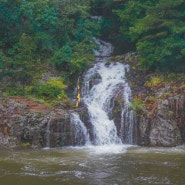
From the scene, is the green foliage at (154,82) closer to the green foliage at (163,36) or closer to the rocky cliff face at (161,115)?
the rocky cliff face at (161,115)

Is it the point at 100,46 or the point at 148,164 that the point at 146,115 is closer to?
the point at 148,164

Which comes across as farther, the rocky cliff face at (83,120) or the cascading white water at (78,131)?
the cascading white water at (78,131)

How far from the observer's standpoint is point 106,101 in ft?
67.5

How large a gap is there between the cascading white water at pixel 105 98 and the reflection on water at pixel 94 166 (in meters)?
1.67

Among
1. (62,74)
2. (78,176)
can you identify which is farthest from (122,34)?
(78,176)

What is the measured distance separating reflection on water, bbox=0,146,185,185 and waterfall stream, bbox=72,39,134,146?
5.38 feet

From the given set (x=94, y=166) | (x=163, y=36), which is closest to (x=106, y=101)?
(x=163, y=36)

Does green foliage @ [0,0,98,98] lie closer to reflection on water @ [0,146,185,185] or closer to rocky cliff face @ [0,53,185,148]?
rocky cliff face @ [0,53,185,148]

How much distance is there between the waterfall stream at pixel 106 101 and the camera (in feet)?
61.3

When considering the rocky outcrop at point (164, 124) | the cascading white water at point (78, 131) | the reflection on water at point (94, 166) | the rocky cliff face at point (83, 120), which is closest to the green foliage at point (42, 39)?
the rocky cliff face at point (83, 120)

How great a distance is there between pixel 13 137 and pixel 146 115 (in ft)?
22.1

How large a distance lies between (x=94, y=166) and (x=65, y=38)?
45.1 feet

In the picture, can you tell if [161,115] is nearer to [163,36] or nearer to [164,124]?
[164,124]

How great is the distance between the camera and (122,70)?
77.8 feet
